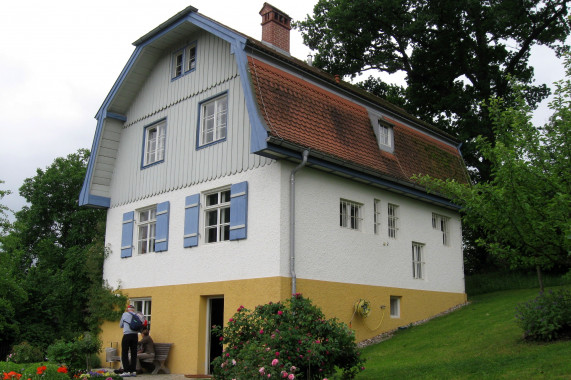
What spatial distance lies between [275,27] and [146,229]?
7708mm

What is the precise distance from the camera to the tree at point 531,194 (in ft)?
31.5

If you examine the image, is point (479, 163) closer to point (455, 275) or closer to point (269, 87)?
point (455, 275)

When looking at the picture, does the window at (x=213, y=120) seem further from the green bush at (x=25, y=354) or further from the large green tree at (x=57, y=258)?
the green bush at (x=25, y=354)

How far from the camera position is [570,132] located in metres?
9.74

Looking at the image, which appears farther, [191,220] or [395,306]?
[395,306]

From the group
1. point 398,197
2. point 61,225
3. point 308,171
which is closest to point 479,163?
point 398,197

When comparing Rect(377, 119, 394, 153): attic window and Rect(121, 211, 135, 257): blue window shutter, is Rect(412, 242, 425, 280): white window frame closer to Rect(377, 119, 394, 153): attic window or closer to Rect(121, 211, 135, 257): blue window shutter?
Rect(377, 119, 394, 153): attic window

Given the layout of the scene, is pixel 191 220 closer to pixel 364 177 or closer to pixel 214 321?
pixel 214 321

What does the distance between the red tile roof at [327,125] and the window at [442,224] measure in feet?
4.48

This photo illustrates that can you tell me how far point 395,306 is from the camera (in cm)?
1622

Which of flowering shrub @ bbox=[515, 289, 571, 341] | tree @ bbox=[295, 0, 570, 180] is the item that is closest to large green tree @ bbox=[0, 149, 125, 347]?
flowering shrub @ bbox=[515, 289, 571, 341]

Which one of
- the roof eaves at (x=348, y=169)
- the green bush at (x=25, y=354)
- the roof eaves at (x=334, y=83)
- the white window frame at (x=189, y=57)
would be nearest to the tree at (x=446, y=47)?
the roof eaves at (x=334, y=83)

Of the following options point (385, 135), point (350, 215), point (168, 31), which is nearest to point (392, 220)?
point (350, 215)

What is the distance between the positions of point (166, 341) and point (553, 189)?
32.8 feet
